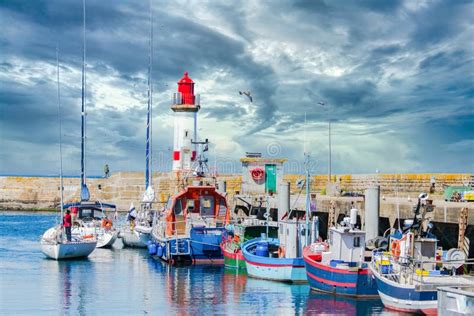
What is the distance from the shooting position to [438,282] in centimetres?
1878

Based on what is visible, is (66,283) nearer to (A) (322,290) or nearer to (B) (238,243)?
(B) (238,243)

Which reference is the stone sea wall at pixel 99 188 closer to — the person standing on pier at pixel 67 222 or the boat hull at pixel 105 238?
the boat hull at pixel 105 238

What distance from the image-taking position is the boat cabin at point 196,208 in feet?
114

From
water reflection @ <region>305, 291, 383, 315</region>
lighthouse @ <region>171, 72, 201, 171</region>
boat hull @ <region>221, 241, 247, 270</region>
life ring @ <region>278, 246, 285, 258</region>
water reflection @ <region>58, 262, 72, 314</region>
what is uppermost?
lighthouse @ <region>171, 72, 201, 171</region>

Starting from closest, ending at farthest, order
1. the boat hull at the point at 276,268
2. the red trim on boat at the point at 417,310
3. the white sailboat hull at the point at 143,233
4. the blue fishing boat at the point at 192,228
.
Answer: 1. the red trim on boat at the point at 417,310
2. the boat hull at the point at 276,268
3. the blue fishing boat at the point at 192,228
4. the white sailboat hull at the point at 143,233

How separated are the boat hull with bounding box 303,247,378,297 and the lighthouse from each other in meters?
21.3

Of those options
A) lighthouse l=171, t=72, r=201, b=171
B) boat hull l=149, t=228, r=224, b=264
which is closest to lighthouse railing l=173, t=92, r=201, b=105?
lighthouse l=171, t=72, r=201, b=171

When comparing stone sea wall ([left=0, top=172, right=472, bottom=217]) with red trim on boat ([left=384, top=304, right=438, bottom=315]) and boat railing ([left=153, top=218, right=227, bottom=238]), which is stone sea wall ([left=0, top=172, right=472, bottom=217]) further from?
red trim on boat ([left=384, top=304, right=438, bottom=315])

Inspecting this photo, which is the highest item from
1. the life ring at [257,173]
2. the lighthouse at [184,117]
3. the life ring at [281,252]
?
the lighthouse at [184,117]

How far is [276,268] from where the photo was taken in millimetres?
26719

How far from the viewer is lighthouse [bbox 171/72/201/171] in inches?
1741

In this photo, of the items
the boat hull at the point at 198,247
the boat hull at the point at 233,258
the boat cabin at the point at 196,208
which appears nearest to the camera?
the boat hull at the point at 233,258

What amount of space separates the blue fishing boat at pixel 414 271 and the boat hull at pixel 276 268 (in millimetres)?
4705

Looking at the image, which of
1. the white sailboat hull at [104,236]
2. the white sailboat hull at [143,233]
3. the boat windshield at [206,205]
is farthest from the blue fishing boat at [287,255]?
the white sailboat hull at [104,236]
